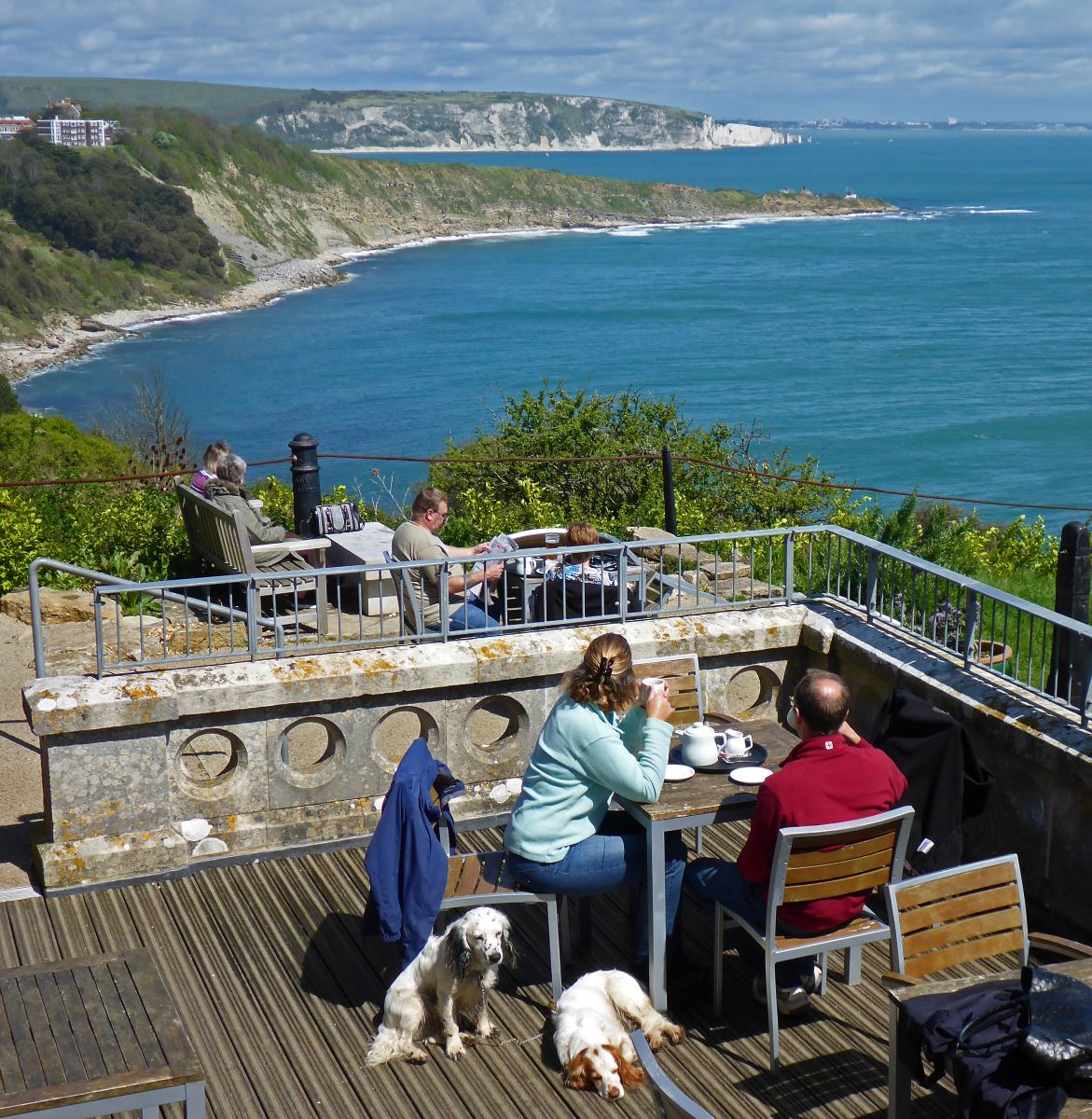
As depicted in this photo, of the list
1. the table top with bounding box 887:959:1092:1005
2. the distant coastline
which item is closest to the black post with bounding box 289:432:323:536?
the table top with bounding box 887:959:1092:1005

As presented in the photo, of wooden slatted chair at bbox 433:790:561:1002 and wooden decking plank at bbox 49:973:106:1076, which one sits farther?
wooden slatted chair at bbox 433:790:561:1002

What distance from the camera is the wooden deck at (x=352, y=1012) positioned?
15.1 feet

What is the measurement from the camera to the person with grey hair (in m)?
9.14

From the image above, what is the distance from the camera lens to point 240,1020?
5090 millimetres

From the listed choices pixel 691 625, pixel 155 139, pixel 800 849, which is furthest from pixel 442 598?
pixel 155 139

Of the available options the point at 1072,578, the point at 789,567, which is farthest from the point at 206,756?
the point at 1072,578

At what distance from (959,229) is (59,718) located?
157384 millimetres

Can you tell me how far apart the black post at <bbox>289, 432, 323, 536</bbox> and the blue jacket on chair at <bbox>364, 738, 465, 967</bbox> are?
5.79 meters

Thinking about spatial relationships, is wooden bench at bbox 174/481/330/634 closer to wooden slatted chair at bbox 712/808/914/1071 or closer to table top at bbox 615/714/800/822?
table top at bbox 615/714/800/822

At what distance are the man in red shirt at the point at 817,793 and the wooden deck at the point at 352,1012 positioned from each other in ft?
1.71

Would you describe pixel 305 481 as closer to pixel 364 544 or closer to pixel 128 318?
pixel 364 544

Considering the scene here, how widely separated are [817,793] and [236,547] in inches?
197

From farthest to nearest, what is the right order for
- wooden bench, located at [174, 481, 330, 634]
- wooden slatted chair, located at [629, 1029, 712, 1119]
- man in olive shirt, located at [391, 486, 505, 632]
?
wooden bench, located at [174, 481, 330, 634] < man in olive shirt, located at [391, 486, 505, 632] < wooden slatted chair, located at [629, 1029, 712, 1119]

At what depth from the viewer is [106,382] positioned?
74125mm
